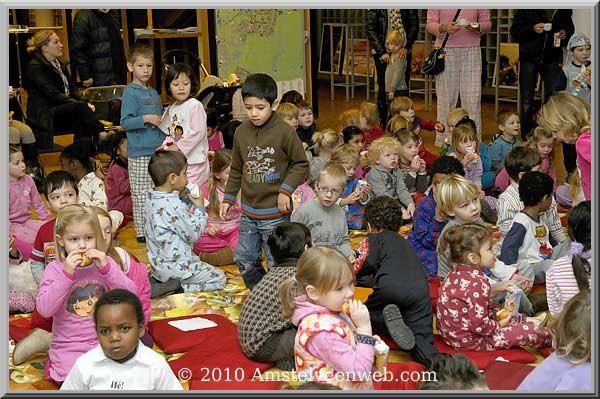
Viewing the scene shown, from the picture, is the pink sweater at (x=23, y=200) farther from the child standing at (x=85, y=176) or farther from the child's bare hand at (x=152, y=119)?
the child's bare hand at (x=152, y=119)

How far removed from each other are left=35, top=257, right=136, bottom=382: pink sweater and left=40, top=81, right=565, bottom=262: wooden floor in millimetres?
2147

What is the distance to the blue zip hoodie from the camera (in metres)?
6.58

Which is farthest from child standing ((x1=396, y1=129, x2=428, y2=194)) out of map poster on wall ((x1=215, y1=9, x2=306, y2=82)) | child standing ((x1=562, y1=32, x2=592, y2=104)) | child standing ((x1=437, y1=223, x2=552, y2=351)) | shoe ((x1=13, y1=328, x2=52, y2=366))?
map poster on wall ((x1=215, y1=9, x2=306, y2=82))

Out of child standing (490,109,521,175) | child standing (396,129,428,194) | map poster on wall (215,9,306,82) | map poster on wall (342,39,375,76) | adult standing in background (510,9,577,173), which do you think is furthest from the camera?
map poster on wall (342,39,375,76)

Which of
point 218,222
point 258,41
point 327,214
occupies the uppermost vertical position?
point 258,41

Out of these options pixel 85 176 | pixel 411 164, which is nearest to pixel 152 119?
pixel 85 176

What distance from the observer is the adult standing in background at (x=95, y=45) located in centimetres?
977

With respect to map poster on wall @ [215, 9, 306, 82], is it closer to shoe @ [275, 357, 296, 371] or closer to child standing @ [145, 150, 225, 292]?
child standing @ [145, 150, 225, 292]

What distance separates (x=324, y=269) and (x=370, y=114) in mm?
4955

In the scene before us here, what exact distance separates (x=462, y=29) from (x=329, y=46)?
732 centimetres

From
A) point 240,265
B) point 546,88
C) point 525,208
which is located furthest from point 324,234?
point 546,88

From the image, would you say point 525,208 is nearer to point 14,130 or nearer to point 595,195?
point 595,195

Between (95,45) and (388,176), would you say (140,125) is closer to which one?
(388,176)

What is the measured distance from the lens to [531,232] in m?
5.34
